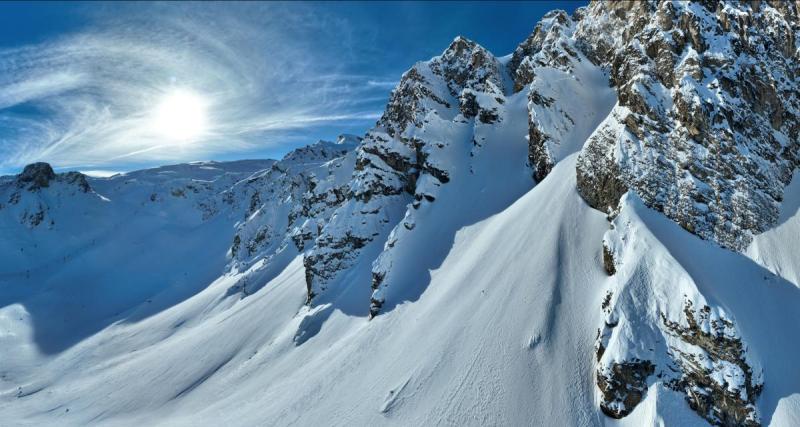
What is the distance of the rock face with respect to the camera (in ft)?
79.4

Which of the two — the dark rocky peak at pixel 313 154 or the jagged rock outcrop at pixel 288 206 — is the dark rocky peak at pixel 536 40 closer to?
the jagged rock outcrop at pixel 288 206

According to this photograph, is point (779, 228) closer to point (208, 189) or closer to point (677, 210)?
point (677, 210)

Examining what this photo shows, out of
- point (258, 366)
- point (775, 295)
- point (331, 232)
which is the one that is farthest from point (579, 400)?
point (331, 232)

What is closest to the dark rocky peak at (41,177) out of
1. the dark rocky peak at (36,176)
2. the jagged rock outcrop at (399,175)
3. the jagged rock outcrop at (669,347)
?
the dark rocky peak at (36,176)

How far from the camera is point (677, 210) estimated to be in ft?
81.4

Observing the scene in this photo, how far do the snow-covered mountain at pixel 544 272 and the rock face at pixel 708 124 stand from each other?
147 millimetres

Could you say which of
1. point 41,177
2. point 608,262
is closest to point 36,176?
point 41,177

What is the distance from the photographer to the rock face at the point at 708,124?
79.4 ft

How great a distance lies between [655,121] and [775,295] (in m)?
12.9

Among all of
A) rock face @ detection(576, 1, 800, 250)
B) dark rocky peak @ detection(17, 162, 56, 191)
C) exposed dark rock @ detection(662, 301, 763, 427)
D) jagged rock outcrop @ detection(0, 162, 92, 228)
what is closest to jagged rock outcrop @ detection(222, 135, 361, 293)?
rock face @ detection(576, 1, 800, 250)

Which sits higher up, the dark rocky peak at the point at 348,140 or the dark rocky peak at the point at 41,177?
the dark rocky peak at the point at 348,140

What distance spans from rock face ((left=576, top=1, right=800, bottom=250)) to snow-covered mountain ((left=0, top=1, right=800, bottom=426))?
0.48 feet

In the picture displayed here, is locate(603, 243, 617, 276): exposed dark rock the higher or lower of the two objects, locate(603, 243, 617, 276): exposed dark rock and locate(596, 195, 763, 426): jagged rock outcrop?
the higher

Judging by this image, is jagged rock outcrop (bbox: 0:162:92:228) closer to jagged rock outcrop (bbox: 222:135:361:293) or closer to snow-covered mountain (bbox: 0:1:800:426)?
jagged rock outcrop (bbox: 222:135:361:293)
